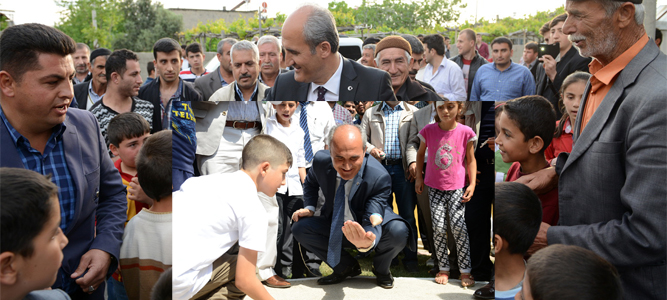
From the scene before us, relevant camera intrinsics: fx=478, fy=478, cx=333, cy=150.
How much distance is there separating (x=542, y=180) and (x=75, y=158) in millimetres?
2230

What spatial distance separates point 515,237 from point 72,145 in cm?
213

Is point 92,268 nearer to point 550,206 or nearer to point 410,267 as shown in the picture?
point 410,267

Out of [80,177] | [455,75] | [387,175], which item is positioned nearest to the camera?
[387,175]

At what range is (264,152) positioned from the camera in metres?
2.12

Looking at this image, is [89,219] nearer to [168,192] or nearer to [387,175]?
[168,192]

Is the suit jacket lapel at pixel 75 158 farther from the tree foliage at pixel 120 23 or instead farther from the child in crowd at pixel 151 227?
the tree foliage at pixel 120 23

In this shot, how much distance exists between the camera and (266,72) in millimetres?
5047

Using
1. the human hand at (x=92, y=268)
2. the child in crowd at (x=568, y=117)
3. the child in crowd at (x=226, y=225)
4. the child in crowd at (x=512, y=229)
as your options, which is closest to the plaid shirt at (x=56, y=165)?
the human hand at (x=92, y=268)

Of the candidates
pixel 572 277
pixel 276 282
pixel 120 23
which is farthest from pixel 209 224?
pixel 120 23

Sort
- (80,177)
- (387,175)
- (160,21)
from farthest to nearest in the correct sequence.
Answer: (160,21), (80,177), (387,175)

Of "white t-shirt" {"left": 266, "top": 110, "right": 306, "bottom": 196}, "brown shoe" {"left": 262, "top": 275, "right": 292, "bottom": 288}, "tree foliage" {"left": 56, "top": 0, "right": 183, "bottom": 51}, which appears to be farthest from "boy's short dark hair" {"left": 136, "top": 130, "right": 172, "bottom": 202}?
"tree foliage" {"left": 56, "top": 0, "right": 183, "bottom": 51}

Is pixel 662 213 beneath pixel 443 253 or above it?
above

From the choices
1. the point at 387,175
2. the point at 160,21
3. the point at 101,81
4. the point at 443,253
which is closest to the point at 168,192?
the point at 387,175

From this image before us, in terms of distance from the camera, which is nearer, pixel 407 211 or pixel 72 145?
pixel 407 211
